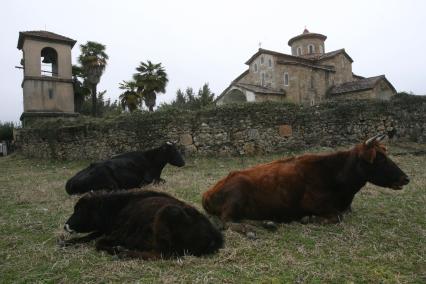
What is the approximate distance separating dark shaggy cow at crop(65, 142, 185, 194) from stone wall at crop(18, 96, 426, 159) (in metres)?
5.81

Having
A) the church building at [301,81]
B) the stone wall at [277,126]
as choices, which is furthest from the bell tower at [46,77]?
the stone wall at [277,126]

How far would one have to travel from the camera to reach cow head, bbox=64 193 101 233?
467 centimetres

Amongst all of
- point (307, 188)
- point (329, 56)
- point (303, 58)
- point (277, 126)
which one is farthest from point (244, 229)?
point (329, 56)

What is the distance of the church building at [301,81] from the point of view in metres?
35.3

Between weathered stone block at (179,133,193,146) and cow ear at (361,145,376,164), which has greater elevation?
weathered stone block at (179,133,193,146)

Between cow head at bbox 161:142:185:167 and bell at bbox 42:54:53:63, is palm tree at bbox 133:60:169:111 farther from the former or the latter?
cow head at bbox 161:142:185:167

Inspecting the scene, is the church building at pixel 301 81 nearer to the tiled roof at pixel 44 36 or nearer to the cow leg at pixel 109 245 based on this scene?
the tiled roof at pixel 44 36

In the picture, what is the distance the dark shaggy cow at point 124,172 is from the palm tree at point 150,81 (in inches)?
904

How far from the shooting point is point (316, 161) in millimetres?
5719

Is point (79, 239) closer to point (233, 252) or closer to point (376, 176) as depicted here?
point (233, 252)

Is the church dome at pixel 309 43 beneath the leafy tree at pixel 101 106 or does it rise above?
above

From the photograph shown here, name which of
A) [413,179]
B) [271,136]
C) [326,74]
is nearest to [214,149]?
[271,136]

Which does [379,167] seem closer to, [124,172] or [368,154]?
[368,154]

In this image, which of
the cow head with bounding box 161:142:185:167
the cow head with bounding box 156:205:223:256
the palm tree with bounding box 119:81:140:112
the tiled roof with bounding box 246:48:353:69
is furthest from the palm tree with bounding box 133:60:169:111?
the cow head with bounding box 156:205:223:256
